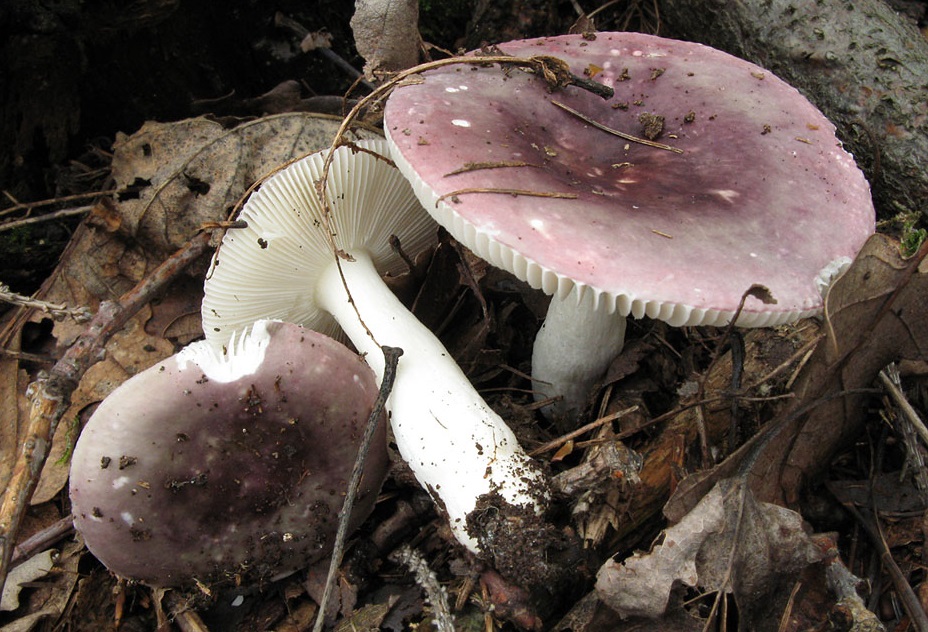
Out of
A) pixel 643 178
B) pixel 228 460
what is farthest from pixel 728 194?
pixel 228 460

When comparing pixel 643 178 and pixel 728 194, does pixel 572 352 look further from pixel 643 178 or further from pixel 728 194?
pixel 728 194

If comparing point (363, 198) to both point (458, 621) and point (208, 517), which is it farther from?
point (458, 621)

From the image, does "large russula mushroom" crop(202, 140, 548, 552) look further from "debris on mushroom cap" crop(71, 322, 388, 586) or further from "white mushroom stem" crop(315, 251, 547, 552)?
"debris on mushroom cap" crop(71, 322, 388, 586)

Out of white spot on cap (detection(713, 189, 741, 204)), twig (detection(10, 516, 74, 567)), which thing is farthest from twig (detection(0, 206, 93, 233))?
white spot on cap (detection(713, 189, 741, 204))

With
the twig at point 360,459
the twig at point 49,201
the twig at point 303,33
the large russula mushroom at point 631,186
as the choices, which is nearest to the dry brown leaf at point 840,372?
the large russula mushroom at point 631,186

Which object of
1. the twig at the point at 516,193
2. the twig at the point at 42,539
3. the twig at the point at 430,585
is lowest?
the twig at the point at 42,539

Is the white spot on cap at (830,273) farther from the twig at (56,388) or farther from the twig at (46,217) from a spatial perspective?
the twig at (46,217)
